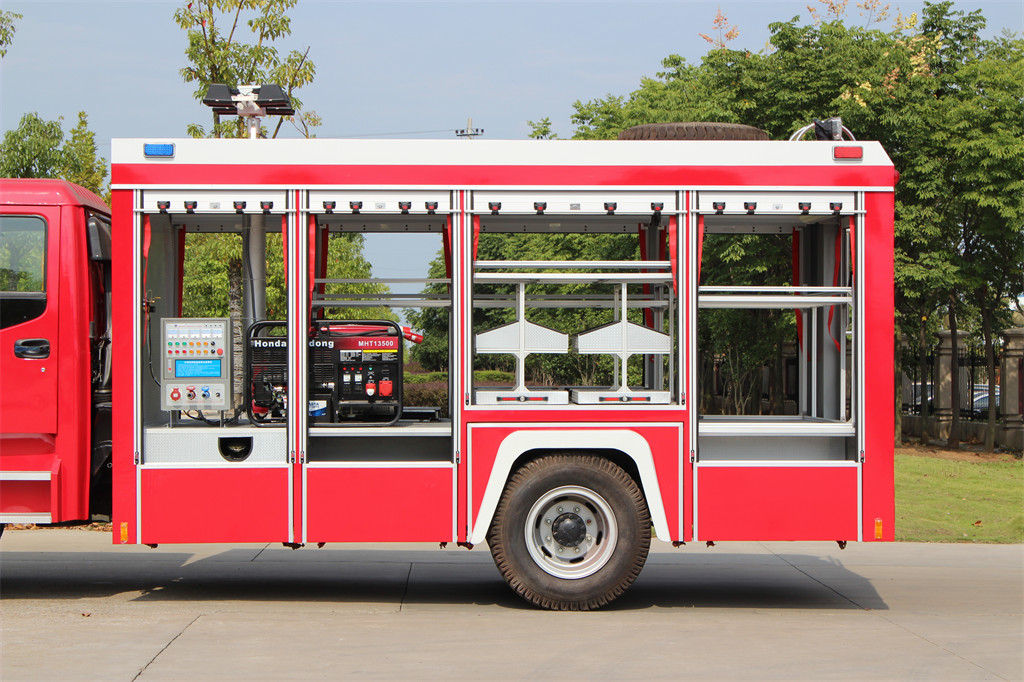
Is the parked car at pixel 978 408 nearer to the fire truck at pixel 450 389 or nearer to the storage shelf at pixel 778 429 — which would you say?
the storage shelf at pixel 778 429

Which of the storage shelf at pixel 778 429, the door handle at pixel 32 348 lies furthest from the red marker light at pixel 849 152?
the door handle at pixel 32 348

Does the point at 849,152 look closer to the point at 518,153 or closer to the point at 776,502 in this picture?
the point at 518,153

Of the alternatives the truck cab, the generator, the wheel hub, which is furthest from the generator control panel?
the wheel hub

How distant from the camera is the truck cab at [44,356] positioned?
7.24 meters

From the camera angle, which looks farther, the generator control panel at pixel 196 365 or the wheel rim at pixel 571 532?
the generator control panel at pixel 196 365

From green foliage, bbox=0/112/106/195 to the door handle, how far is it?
12.0 meters

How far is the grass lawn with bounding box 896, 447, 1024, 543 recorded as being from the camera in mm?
11766

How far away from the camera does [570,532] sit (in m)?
7.29

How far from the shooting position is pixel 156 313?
26.3ft

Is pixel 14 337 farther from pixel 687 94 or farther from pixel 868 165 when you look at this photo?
pixel 687 94

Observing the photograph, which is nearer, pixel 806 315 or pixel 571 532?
pixel 571 532

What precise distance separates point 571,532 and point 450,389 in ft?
4.35

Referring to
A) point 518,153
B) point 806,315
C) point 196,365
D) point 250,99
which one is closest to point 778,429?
point 806,315

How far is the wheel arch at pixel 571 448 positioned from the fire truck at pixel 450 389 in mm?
16
